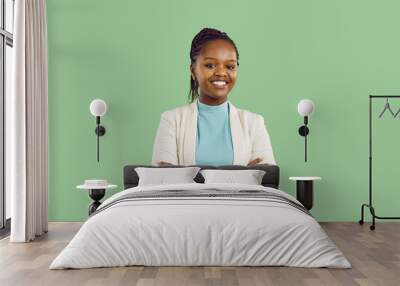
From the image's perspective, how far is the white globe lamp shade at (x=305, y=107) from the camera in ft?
22.1

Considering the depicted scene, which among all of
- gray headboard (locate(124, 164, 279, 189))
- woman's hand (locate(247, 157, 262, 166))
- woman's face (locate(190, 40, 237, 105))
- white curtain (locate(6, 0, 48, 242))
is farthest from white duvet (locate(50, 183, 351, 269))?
woman's face (locate(190, 40, 237, 105))

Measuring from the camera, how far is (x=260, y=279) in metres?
3.95

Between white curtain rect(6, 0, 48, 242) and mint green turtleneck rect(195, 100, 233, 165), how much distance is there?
1.82 m

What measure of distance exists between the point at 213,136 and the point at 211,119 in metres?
0.21

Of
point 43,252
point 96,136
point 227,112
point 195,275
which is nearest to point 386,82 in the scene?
point 227,112

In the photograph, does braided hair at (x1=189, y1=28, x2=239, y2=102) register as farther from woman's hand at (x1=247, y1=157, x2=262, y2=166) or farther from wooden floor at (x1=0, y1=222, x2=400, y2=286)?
wooden floor at (x1=0, y1=222, x2=400, y2=286)

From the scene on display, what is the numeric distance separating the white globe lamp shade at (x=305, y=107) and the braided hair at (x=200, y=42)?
96 cm

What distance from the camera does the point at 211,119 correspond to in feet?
22.6

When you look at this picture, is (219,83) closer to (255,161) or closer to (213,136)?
(213,136)

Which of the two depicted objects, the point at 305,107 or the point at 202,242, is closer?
the point at 202,242

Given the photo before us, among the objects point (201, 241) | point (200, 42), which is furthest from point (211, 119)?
point (201, 241)

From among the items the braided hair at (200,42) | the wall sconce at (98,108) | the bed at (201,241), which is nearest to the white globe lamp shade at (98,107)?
the wall sconce at (98,108)

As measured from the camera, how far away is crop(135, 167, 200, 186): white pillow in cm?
610

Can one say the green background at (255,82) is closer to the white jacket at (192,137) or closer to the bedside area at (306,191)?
the white jacket at (192,137)
